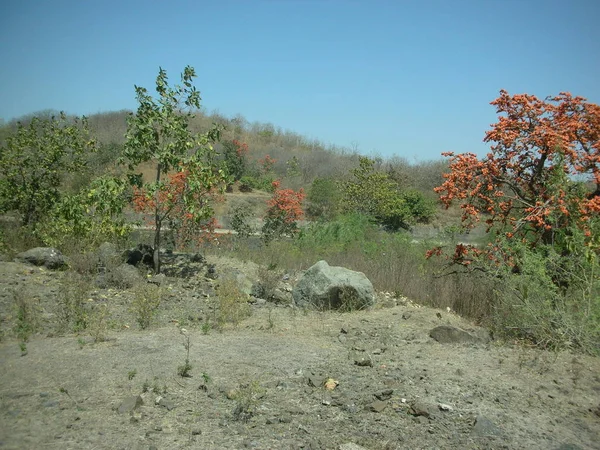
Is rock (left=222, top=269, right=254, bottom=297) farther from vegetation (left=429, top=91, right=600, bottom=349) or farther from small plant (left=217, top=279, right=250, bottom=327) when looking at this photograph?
vegetation (left=429, top=91, right=600, bottom=349)

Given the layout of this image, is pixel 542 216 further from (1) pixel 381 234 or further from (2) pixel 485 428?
(1) pixel 381 234

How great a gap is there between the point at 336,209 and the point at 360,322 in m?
17.4

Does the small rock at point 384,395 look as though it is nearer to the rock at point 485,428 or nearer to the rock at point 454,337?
the rock at point 485,428

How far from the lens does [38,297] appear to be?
7133mm

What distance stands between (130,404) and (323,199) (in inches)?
861

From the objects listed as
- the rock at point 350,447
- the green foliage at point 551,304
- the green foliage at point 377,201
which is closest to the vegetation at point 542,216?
the green foliage at point 551,304

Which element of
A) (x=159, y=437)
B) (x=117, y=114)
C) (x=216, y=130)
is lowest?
(x=159, y=437)

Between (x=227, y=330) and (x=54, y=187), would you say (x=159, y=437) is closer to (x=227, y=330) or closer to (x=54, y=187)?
(x=227, y=330)

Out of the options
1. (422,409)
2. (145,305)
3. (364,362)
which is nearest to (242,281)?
(145,305)

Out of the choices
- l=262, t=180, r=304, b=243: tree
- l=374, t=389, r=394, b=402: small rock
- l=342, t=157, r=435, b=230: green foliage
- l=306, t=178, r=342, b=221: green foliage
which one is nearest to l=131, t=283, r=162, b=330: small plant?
l=374, t=389, r=394, b=402: small rock

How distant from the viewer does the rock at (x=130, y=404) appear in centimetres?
380

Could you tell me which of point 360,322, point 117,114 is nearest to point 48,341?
point 360,322

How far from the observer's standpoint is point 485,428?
3.87 metres

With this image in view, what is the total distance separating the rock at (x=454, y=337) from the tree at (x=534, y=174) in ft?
4.46
